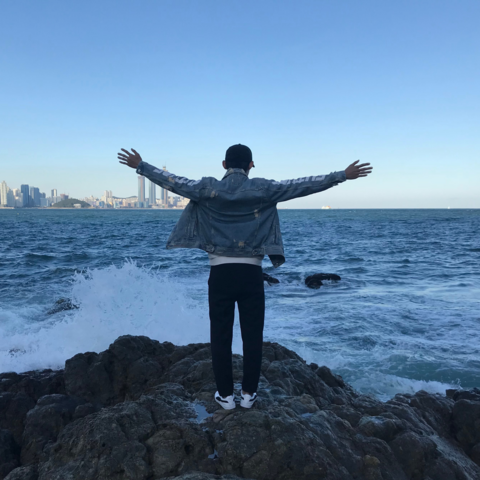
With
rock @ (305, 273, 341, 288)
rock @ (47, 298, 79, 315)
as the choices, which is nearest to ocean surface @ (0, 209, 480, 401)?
rock @ (47, 298, 79, 315)

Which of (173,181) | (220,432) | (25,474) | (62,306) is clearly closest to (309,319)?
(62,306)

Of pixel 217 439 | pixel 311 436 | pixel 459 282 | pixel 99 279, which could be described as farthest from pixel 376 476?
pixel 459 282

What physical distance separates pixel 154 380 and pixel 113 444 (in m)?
1.72

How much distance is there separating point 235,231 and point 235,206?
18cm

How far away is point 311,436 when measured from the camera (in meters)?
2.63

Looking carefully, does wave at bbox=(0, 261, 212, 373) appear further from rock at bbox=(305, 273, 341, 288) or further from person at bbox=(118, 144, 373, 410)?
rock at bbox=(305, 273, 341, 288)

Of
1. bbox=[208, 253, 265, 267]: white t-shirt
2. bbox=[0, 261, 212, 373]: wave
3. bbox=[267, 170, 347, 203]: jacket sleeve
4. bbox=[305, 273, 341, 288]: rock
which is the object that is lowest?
bbox=[305, 273, 341, 288]: rock

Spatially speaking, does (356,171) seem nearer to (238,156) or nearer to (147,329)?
(238,156)

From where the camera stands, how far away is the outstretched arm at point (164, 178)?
9.11 ft

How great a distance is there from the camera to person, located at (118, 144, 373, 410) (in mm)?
2764

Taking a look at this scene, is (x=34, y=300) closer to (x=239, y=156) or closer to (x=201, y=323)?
(x=201, y=323)

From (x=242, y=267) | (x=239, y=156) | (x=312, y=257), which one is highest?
(x=239, y=156)

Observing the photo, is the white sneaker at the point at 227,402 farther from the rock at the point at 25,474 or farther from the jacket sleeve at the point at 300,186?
the jacket sleeve at the point at 300,186

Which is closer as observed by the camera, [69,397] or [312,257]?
[69,397]
